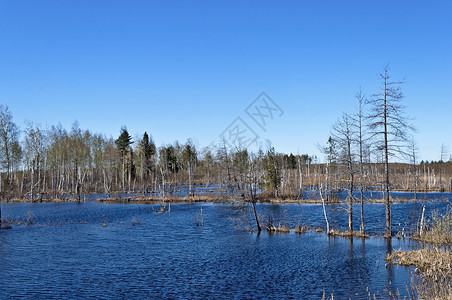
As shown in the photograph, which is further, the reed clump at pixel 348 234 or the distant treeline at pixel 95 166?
the distant treeline at pixel 95 166

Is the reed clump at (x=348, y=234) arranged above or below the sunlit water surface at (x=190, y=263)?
above

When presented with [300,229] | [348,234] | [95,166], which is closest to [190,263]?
[300,229]

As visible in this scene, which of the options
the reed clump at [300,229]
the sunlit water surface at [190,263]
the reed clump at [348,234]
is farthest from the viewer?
the reed clump at [300,229]

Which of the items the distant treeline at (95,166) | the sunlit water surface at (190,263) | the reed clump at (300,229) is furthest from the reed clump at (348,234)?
the distant treeline at (95,166)

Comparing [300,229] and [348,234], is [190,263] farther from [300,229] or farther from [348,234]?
[348,234]

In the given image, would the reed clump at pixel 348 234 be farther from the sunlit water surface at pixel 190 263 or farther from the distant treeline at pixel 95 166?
the distant treeline at pixel 95 166

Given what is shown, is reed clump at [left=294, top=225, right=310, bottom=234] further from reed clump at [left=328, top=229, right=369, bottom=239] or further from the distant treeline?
the distant treeline

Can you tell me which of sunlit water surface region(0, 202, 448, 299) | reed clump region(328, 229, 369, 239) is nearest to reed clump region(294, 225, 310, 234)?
sunlit water surface region(0, 202, 448, 299)

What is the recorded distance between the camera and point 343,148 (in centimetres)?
2938

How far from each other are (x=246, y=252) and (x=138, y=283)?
9.05 meters

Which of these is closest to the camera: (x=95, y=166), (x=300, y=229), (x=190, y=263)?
(x=190, y=263)

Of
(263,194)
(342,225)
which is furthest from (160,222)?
(263,194)

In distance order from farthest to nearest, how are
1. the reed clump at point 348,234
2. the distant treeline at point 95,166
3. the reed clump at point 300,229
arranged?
the distant treeline at point 95,166 < the reed clump at point 300,229 < the reed clump at point 348,234

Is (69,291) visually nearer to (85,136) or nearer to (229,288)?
(229,288)
